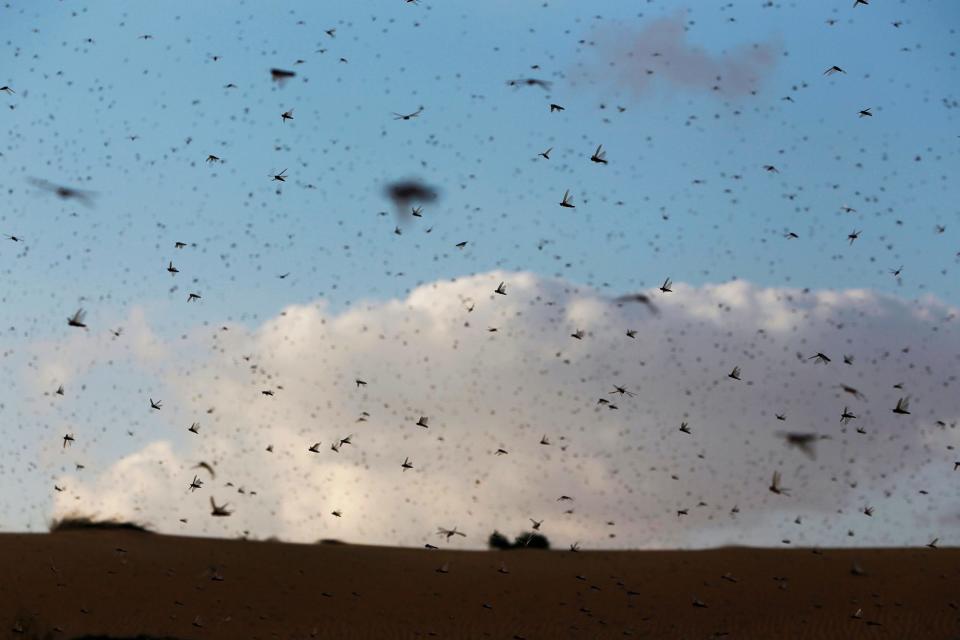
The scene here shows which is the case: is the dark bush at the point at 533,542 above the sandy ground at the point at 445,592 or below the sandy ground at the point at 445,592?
below

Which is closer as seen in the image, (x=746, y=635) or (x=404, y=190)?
(x=404, y=190)

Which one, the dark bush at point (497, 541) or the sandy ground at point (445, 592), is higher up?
the sandy ground at point (445, 592)

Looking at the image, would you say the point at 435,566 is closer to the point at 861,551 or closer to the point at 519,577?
the point at 519,577

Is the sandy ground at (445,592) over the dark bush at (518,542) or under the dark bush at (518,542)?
over

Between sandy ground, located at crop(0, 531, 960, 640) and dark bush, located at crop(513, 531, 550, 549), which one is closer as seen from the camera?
sandy ground, located at crop(0, 531, 960, 640)

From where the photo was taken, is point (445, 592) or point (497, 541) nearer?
point (445, 592)

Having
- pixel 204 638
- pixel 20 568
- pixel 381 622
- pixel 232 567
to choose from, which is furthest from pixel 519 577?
pixel 20 568

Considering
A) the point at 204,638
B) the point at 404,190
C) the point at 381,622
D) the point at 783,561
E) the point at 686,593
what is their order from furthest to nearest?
the point at 783,561
the point at 686,593
the point at 381,622
the point at 204,638
the point at 404,190

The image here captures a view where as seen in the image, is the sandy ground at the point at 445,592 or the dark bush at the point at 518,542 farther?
the dark bush at the point at 518,542
